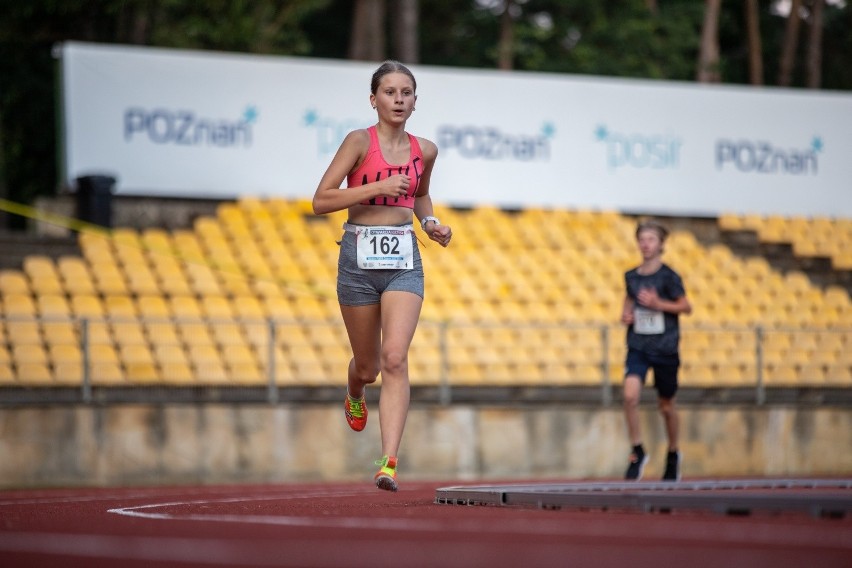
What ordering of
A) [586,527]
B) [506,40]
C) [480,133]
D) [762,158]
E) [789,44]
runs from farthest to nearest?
[789,44], [506,40], [762,158], [480,133], [586,527]

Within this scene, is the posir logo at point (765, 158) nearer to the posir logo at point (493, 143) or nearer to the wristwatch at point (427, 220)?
the posir logo at point (493, 143)

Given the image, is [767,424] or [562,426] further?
[767,424]

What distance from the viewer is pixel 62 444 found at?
1388 cm

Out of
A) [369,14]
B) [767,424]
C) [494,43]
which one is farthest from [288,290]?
[494,43]

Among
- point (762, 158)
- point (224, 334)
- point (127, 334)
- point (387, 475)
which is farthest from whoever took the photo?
point (762, 158)

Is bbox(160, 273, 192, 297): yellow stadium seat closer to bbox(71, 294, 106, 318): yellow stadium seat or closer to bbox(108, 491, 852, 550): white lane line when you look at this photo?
bbox(71, 294, 106, 318): yellow stadium seat

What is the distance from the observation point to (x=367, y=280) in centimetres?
769

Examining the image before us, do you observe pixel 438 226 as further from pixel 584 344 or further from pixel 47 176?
pixel 47 176

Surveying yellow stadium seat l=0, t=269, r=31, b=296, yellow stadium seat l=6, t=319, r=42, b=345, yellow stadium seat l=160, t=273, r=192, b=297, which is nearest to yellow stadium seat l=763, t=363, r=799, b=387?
yellow stadium seat l=160, t=273, r=192, b=297

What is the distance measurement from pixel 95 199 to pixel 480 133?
5.50m

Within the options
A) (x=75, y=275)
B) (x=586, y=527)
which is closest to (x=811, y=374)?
(x=75, y=275)

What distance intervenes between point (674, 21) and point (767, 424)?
66.0ft

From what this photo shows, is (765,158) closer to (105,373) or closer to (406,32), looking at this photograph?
(406,32)

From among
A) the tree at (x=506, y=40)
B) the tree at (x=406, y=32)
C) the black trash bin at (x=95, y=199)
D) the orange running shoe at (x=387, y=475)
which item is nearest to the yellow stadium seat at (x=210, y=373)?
the black trash bin at (x=95, y=199)
